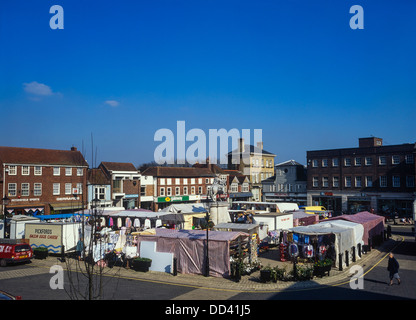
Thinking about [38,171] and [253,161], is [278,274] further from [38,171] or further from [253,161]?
[253,161]

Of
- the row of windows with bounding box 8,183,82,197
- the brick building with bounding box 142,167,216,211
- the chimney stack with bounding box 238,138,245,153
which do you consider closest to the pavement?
the row of windows with bounding box 8,183,82,197

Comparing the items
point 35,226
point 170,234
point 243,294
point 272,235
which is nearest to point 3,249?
point 35,226

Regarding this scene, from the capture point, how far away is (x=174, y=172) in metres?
64.4

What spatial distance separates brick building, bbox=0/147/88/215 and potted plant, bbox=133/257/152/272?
78.7 ft

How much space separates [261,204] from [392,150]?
22917mm

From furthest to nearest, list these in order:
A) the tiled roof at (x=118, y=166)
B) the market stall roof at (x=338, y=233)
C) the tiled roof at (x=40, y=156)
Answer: the tiled roof at (x=118, y=166) → the tiled roof at (x=40, y=156) → the market stall roof at (x=338, y=233)

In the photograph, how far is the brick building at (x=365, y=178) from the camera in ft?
172

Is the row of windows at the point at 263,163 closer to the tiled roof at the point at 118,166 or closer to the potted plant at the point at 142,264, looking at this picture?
the tiled roof at the point at 118,166

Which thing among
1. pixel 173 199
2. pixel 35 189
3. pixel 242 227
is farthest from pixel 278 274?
pixel 173 199

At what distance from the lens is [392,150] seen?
53.5 metres

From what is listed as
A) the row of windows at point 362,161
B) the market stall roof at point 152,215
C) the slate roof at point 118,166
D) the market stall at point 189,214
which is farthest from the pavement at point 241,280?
the row of windows at point 362,161

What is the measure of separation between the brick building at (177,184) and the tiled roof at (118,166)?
9.32 feet

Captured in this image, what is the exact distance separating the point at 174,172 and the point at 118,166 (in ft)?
35.4
